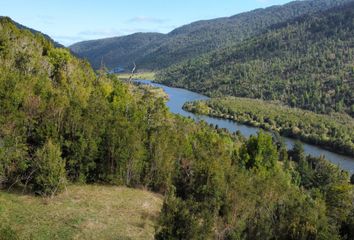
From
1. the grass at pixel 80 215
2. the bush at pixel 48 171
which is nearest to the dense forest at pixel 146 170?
the bush at pixel 48 171

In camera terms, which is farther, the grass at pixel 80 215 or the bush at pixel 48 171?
the bush at pixel 48 171

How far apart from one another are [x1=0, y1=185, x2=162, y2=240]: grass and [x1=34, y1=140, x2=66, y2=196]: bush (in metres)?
1.16

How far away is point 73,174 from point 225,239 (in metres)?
20.8

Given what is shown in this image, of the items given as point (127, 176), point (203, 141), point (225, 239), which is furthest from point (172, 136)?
point (225, 239)

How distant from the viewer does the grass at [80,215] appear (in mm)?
33531

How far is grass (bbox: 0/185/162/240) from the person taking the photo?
110ft

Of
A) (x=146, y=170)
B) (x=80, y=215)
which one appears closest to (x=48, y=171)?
(x=80, y=215)

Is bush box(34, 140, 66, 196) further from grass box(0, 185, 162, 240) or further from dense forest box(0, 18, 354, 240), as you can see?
grass box(0, 185, 162, 240)

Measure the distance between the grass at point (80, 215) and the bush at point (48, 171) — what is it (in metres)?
1.16

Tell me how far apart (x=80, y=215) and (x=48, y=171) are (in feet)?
18.8

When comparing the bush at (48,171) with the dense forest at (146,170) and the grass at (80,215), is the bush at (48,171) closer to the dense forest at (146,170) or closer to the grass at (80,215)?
the dense forest at (146,170)

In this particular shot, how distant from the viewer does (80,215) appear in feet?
122

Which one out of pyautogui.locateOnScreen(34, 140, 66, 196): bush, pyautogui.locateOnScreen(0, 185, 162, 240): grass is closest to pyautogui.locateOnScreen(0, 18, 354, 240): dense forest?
pyautogui.locateOnScreen(34, 140, 66, 196): bush

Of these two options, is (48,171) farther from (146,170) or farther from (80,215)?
(146,170)
